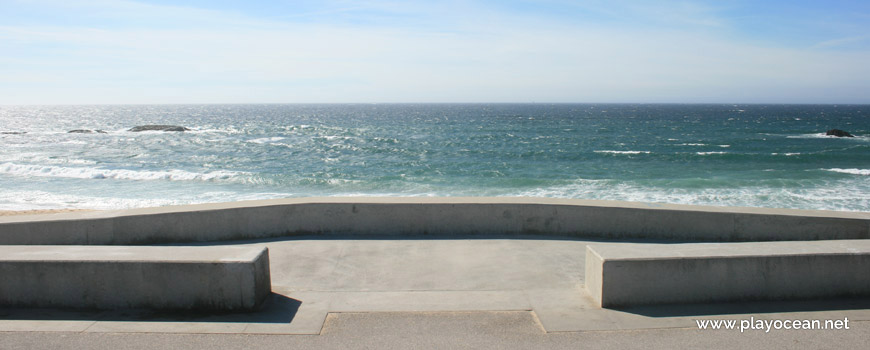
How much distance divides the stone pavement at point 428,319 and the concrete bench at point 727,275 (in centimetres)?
10

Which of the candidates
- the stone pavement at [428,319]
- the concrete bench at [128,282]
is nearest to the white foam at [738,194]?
the stone pavement at [428,319]

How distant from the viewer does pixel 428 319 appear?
4035mm

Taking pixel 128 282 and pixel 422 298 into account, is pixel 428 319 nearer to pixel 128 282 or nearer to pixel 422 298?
pixel 422 298

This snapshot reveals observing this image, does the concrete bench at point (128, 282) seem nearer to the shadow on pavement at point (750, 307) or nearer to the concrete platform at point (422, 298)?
the concrete platform at point (422, 298)

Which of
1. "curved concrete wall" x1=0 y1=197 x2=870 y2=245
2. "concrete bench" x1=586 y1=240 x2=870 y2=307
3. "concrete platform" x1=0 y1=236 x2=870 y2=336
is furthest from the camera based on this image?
"curved concrete wall" x1=0 y1=197 x2=870 y2=245

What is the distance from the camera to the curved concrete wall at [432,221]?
5973mm

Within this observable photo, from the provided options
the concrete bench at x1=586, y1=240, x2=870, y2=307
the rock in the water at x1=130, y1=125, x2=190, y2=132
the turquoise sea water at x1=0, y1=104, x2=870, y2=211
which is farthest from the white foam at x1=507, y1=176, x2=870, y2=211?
the rock in the water at x1=130, y1=125, x2=190, y2=132

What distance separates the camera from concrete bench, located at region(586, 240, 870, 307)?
4.18 m

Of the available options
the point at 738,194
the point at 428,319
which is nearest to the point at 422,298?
the point at 428,319

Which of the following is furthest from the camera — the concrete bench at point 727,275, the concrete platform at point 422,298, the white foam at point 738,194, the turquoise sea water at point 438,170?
the turquoise sea water at point 438,170

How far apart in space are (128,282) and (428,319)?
224 centimetres

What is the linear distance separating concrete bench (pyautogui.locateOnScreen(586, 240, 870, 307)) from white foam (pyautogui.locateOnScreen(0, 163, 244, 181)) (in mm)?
24348

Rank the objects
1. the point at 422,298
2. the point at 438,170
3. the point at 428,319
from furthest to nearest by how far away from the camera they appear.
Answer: the point at 438,170, the point at 422,298, the point at 428,319

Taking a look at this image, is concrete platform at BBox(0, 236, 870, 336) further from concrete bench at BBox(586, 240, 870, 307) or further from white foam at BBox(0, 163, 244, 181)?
white foam at BBox(0, 163, 244, 181)
